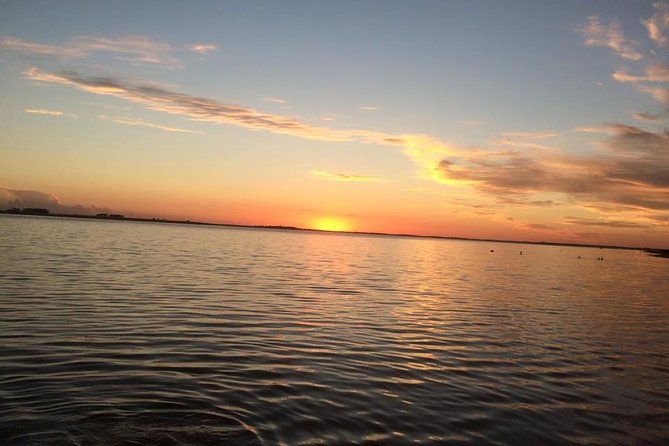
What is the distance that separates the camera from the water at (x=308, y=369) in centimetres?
1006

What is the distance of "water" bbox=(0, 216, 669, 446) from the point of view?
33.0 ft

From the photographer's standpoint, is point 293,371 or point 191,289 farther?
point 191,289

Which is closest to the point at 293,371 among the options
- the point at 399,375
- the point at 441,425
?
the point at 399,375

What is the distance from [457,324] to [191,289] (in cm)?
1626

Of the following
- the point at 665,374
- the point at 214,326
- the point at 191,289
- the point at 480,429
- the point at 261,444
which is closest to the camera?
the point at 261,444

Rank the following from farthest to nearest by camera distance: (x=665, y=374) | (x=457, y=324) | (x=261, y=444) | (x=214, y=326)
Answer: (x=457, y=324)
(x=214, y=326)
(x=665, y=374)
(x=261, y=444)

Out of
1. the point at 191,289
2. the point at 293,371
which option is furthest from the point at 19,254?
the point at 293,371

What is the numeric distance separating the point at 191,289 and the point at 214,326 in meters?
11.2

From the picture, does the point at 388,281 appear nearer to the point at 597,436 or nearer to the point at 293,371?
the point at 293,371

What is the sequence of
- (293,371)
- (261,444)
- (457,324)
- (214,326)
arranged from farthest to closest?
(457,324) → (214,326) → (293,371) → (261,444)

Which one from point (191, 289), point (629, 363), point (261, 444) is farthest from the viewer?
point (191, 289)

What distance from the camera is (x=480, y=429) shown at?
10.7 metres

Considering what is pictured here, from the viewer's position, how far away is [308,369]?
14625 mm

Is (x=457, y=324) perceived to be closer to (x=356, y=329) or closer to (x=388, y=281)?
(x=356, y=329)
